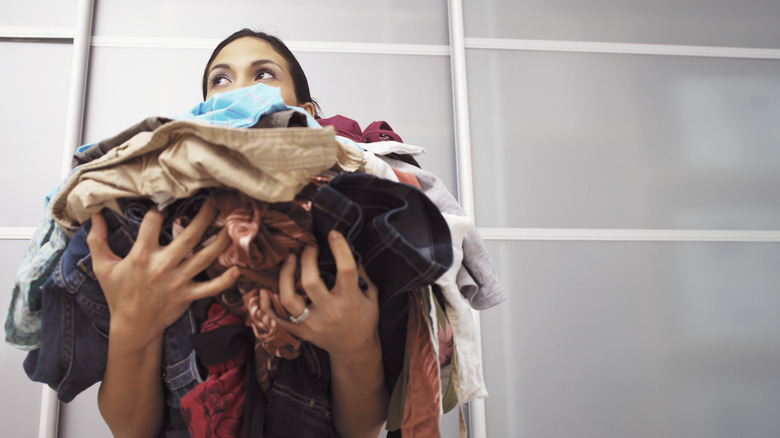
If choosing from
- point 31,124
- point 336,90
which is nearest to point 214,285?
point 336,90

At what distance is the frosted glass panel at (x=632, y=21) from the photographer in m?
1.57

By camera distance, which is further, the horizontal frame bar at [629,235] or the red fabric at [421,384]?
the horizontal frame bar at [629,235]

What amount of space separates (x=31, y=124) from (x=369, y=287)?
125 cm

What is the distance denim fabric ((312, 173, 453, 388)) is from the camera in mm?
552

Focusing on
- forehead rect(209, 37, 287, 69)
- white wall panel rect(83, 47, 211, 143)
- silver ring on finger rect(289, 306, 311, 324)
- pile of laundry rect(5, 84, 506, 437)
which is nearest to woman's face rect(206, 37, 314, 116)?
forehead rect(209, 37, 287, 69)

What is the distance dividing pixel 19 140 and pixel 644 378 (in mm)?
1760

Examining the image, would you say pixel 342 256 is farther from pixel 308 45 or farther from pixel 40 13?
pixel 40 13

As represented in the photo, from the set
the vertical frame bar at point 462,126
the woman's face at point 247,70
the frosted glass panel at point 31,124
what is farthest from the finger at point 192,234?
the frosted glass panel at point 31,124

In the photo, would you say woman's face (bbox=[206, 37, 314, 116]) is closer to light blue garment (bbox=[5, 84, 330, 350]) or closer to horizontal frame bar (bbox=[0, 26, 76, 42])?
light blue garment (bbox=[5, 84, 330, 350])

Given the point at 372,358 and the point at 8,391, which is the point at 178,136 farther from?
the point at 8,391

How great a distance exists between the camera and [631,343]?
140 centimetres

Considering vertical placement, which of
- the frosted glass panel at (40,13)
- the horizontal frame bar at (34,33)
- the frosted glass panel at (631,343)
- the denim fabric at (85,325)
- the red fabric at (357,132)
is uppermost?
the frosted glass panel at (40,13)

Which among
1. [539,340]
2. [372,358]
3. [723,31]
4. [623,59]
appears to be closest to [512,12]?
[623,59]

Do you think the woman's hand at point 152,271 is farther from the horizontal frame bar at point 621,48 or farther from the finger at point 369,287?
the horizontal frame bar at point 621,48
